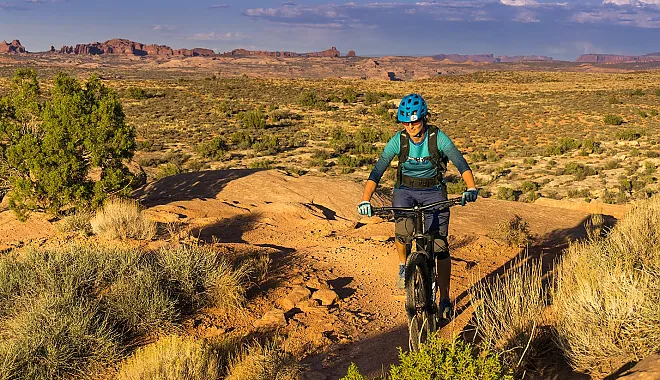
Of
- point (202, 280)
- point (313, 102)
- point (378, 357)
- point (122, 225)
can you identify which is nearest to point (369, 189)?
point (378, 357)

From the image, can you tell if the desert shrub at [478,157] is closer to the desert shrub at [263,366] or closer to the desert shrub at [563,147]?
the desert shrub at [563,147]

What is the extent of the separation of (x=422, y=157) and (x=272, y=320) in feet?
7.78

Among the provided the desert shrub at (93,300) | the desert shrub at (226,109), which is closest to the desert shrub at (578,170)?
the desert shrub at (93,300)

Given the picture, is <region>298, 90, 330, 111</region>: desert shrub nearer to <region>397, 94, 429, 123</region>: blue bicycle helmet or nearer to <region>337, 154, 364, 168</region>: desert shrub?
<region>337, 154, 364, 168</region>: desert shrub

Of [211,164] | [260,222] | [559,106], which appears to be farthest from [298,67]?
[260,222]

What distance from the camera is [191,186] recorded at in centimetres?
1405

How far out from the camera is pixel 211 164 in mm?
22312

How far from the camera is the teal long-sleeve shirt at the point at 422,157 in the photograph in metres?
4.61

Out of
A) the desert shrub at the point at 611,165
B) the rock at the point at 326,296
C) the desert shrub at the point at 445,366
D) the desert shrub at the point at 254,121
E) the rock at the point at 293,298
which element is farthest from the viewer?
the desert shrub at the point at 254,121

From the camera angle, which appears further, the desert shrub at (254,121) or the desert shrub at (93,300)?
the desert shrub at (254,121)

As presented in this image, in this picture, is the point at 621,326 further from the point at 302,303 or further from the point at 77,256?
the point at 77,256

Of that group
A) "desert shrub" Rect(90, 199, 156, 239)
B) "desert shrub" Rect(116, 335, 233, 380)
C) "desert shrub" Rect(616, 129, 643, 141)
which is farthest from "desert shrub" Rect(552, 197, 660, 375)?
"desert shrub" Rect(616, 129, 643, 141)

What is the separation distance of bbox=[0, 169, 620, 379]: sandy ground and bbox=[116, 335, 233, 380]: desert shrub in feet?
2.75

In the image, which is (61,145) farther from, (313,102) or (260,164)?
(313,102)
